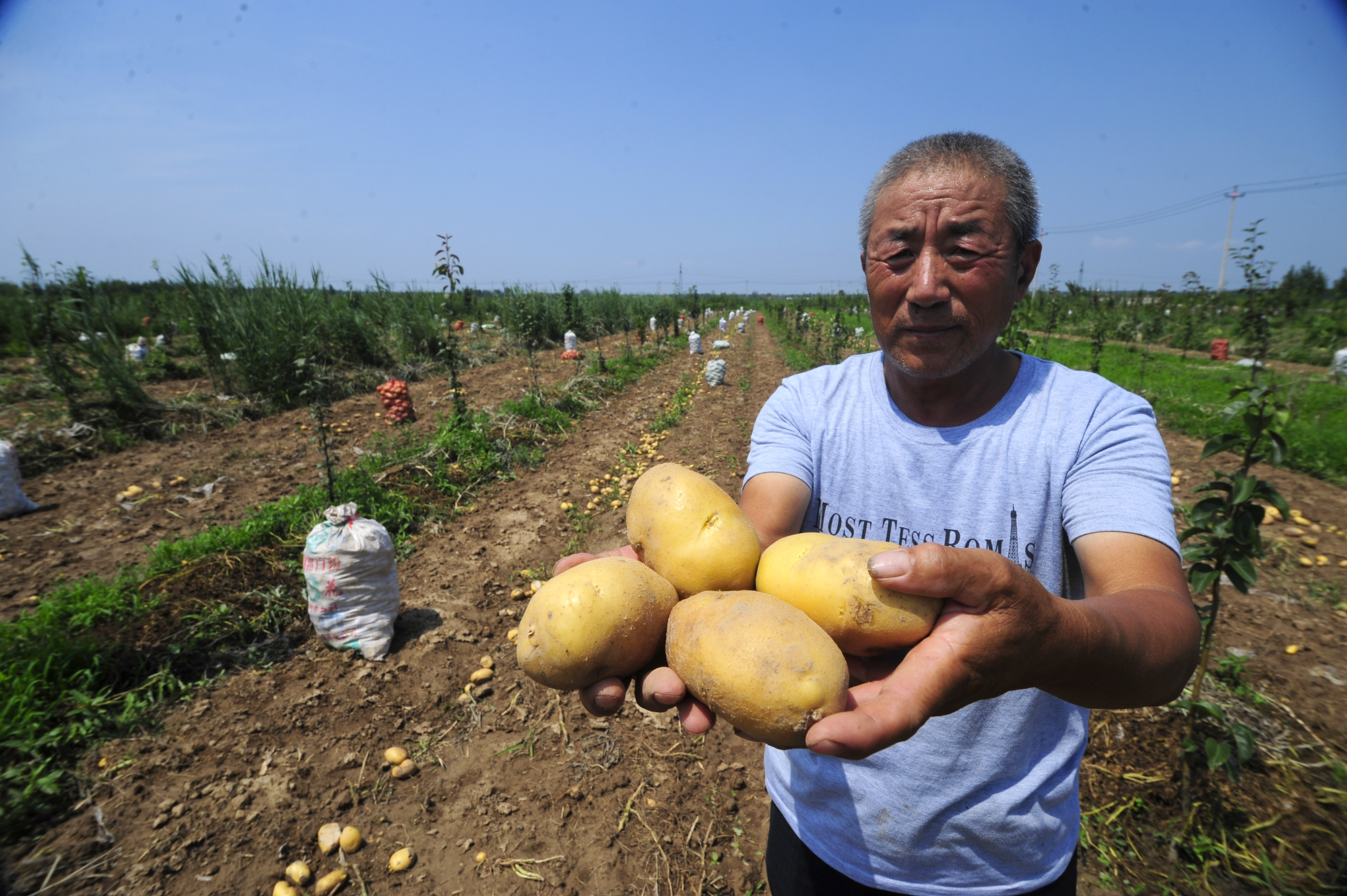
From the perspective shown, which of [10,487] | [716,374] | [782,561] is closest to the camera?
[782,561]

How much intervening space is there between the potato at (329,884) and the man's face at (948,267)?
299cm

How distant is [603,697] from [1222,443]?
119 inches

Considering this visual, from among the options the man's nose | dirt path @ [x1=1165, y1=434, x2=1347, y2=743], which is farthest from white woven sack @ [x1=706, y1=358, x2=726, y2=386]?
the man's nose

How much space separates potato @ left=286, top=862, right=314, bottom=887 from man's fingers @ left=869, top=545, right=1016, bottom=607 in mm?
2838

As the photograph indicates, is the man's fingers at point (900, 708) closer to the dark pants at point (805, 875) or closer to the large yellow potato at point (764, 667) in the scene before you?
the large yellow potato at point (764, 667)

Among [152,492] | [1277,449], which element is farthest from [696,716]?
[152,492]

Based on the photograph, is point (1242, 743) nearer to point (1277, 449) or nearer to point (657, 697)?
point (1277, 449)

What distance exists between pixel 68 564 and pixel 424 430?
3.87m

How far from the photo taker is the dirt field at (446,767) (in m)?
2.42

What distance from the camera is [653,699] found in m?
1.29

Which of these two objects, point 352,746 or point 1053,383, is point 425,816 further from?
point 1053,383

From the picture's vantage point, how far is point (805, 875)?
1655 millimetres

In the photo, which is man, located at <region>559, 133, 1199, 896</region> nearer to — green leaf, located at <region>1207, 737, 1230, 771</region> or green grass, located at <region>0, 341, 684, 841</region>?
green leaf, located at <region>1207, 737, 1230, 771</region>

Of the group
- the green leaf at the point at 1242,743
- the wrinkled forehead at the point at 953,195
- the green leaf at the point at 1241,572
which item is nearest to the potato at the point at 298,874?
the wrinkled forehead at the point at 953,195
